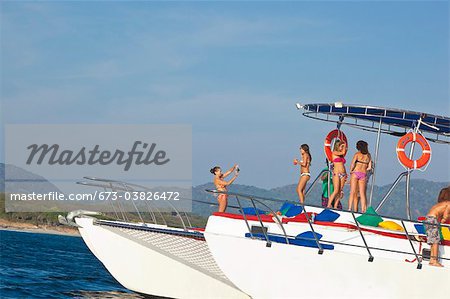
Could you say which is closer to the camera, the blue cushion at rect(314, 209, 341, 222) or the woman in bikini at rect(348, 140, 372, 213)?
the blue cushion at rect(314, 209, 341, 222)

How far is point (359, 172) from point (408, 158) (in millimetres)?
873

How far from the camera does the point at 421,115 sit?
14750 millimetres

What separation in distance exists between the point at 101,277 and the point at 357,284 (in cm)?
1048

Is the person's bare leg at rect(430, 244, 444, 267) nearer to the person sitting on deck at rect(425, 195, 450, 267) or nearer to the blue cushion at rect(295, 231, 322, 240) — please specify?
the person sitting on deck at rect(425, 195, 450, 267)

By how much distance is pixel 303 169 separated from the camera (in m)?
15.0

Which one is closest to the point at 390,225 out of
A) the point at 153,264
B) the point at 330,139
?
the point at 330,139

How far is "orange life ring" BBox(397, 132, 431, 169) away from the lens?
14.3 metres

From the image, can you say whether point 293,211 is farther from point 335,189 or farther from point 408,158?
point 408,158

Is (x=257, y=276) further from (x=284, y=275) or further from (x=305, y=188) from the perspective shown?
(x=305, y=188)

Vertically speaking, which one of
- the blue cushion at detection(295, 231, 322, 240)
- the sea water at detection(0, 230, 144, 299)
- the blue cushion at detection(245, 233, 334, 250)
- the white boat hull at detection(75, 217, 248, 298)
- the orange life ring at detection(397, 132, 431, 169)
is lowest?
the sea water at detection(0, 230, 144, 299)

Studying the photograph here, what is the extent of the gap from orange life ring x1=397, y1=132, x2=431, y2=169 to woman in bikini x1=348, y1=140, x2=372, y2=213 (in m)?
0.59

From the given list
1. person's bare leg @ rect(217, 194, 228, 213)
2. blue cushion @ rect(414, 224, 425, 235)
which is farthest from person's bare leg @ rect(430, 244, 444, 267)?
person's bare leg @ rect(217, 194, 228, 213)

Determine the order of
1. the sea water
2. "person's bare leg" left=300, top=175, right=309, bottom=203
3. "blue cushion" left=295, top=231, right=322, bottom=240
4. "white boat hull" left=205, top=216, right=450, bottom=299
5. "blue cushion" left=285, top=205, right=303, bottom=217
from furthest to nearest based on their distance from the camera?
the sea water, "person's bare leg" left=300, top=175, right=309, bottom=203, "blue cushion" left=285, top=205, right=303, bottom=217, "blue cushion" left=295, top=231, right=322, bottom=240, "white boat hull" left=205, top=216, right=450, bottom=299

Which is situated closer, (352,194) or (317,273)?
(317,273)
